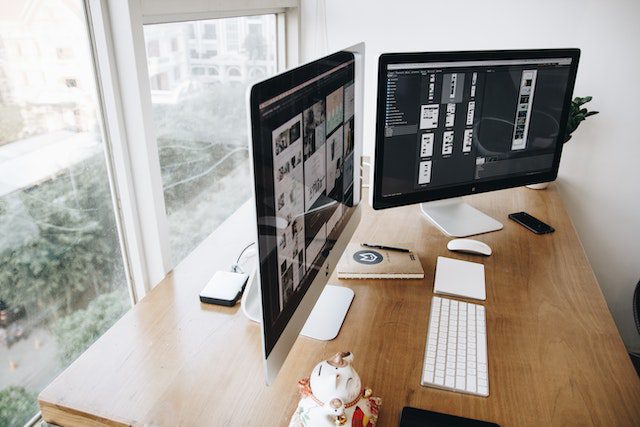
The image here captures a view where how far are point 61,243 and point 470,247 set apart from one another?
1012 millimetres

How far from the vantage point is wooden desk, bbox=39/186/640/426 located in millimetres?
814

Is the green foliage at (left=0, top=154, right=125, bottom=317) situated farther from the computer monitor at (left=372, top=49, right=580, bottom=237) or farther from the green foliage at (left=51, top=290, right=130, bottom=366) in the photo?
the computer monitor at (left=372, top=49, right=580, bottom=237)

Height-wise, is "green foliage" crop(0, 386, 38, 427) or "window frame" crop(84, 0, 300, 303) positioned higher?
"window frame" crop(84, 0, 300, 303)

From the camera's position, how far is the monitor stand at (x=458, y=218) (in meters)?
1.41

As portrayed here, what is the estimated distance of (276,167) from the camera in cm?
69

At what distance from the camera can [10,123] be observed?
0.91 meters

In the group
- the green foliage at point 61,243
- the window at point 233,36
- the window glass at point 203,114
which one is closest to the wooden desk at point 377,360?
the green foliage at point 61,243

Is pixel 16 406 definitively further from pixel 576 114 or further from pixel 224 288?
pixel 576 114

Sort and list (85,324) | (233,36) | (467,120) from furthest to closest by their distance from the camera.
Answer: (233,36), (467,120), (85,324)

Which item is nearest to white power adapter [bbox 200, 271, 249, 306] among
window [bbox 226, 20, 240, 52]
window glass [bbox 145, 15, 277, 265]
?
window glass [bbox 145, 15, 277, 265]

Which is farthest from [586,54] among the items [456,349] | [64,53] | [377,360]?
[64,53]

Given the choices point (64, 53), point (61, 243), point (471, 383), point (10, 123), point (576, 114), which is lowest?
point (471, 383)

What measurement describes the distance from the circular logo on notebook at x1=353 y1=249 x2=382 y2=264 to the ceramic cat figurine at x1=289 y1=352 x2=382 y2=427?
51 centimetres

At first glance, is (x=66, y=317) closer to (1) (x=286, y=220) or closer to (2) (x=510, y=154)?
(1) (x=286, y=220)
